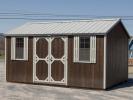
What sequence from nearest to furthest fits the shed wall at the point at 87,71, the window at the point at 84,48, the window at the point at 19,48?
the shed wall at the point at 87,71
the window at the point at 84,48
the window at the point at 19,48

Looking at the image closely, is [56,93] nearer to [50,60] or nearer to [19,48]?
[50,60]

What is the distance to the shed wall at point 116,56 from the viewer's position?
17.4 meters

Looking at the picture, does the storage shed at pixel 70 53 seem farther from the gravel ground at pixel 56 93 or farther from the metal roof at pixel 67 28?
the gravel ground at pixel 56 93

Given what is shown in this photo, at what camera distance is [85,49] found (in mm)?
17375

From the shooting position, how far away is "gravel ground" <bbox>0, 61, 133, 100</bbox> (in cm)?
1470

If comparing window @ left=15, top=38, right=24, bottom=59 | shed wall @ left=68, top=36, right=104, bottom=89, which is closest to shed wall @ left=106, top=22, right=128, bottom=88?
shed wall @ left=68, top=36, right=104, bottom=89

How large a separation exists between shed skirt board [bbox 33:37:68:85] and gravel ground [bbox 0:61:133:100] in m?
0.54

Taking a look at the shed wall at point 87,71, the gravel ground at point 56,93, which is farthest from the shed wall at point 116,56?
the gravel ground at point 56,93

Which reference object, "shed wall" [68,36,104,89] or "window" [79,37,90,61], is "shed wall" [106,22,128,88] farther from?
"window" [79,37,90,61]

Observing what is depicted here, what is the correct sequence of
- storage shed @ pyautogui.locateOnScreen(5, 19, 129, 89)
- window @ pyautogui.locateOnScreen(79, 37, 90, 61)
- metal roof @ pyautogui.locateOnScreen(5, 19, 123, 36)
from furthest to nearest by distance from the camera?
metal roof @ pyautogui.locateOnScreen(5, 19, 123, 36) < window @ pyautogui.locateOnScreen(79, 37, 90, 61) < storage shed @ pyautogui.locateOnScreen(5, 19, 129, 89)

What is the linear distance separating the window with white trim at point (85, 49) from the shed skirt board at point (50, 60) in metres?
0.60

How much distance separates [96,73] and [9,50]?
17.1 feet

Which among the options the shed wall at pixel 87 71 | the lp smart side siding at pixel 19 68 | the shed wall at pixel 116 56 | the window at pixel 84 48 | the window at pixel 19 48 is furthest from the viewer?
the window at pixel 19 48

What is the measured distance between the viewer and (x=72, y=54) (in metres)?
17.7
